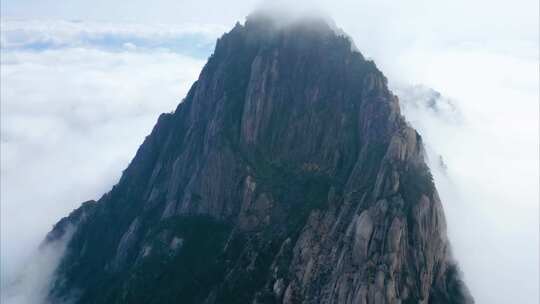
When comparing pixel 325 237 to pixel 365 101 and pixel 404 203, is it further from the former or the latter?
pixel 365 101

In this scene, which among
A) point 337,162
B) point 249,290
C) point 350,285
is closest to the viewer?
point 350,285

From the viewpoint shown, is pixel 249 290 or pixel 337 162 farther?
pixel 337 162

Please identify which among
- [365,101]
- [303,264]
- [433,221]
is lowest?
[303,264]

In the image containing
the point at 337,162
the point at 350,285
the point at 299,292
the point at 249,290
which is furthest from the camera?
the point at 337,162

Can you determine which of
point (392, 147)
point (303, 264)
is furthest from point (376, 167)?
point (303, 264)

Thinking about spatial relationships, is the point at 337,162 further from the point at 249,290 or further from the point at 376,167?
the point at 249,290

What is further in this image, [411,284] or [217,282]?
[217,282]

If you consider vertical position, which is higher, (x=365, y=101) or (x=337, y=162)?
(x=365, y=101)

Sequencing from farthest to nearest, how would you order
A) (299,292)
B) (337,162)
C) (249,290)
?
(337,162)
(249,290)
(299,292)

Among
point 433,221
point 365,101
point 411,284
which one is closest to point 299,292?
point 411,284
